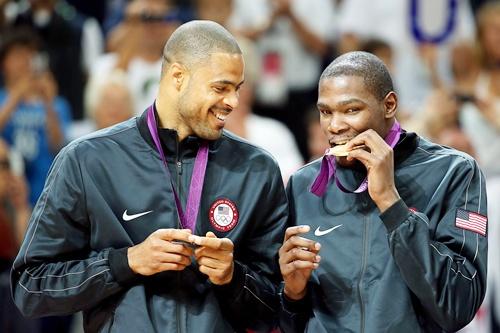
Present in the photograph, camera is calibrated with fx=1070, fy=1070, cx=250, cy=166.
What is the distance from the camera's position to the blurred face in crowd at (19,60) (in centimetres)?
916

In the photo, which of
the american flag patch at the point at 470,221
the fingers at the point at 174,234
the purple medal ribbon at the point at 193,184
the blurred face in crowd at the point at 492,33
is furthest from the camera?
the blurred face in crowd at the point at 492,33

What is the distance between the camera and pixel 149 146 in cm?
455

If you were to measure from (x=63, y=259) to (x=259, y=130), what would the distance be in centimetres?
417

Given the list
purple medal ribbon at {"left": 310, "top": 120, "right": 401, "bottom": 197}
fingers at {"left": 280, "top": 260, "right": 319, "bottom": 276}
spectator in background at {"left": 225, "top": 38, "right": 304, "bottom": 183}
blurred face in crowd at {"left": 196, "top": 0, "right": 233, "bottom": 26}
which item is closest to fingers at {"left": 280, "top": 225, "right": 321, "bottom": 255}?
fingers at {"left": 280, "top": 260, "right": 319, "bottom": 276}

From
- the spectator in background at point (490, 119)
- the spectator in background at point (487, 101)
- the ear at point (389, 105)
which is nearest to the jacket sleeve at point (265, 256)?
the ear at point (389, 105)

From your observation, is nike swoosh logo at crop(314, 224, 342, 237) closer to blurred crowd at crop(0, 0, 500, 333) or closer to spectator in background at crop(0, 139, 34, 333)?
spectator in background at crop(0, 139, 34, 333)

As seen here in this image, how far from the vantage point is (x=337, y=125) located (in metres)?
4.41

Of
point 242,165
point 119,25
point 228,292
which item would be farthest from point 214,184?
point 119,25

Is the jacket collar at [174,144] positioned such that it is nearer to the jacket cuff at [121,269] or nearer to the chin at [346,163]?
the jacket cuff at [121,269]

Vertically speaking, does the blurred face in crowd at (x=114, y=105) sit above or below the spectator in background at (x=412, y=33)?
below

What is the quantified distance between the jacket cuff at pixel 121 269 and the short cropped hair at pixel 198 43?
86cm

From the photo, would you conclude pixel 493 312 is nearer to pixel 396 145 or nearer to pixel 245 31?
pixel 245 31

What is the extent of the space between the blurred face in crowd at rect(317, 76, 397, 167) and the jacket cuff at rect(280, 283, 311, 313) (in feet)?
2.19

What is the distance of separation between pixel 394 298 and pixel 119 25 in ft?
19.3
